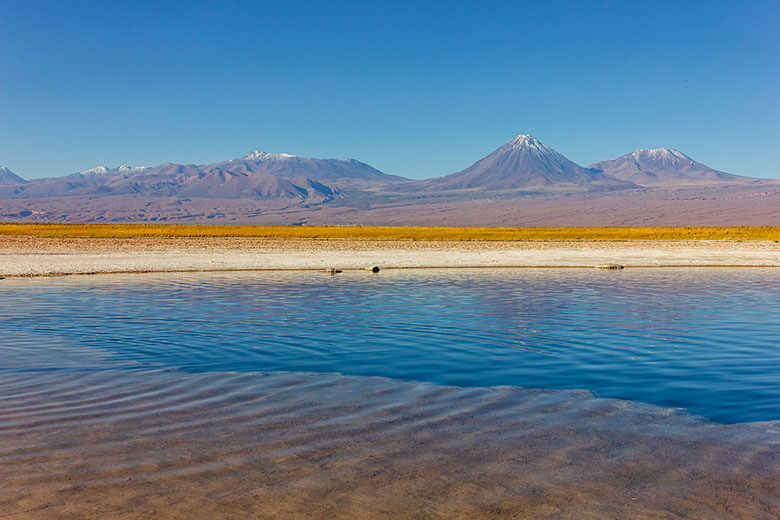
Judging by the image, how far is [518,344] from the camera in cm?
1404

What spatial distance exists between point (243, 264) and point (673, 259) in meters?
24.9

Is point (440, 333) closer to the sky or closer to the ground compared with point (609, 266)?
closer to the sky

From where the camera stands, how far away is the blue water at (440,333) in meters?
11.2

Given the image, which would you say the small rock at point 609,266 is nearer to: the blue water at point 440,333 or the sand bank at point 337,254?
the sand bank at point 337,254

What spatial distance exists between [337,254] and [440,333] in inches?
1178

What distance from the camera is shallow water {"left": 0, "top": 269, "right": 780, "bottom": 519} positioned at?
20.7 feet

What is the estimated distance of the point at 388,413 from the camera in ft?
29.4

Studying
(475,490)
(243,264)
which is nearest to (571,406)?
(475,490)

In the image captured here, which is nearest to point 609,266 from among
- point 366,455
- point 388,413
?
point 388,413

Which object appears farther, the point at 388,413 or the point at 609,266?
the point at 609,266

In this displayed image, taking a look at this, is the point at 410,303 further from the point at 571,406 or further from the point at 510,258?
A: the point at 510,258

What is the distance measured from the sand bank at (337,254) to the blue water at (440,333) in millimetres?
9190

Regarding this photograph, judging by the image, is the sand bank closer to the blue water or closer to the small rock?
the small rock

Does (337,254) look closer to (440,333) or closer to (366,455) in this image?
(440,333)
